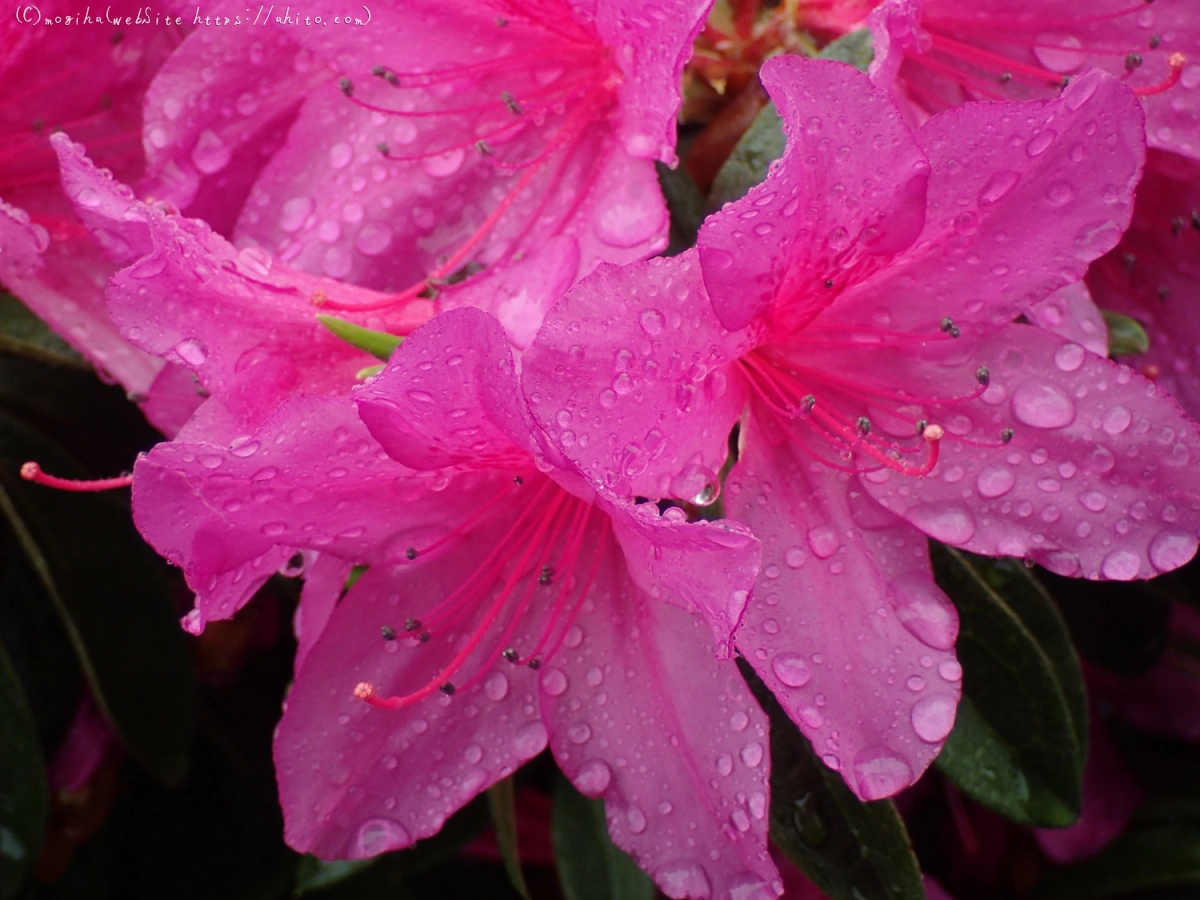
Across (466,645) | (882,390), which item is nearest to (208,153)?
(466,645)

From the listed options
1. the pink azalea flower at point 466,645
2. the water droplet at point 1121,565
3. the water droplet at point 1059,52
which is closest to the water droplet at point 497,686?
the pink azalea flower at point 466,645

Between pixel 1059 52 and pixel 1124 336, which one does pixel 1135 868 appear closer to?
pixel 1124 336

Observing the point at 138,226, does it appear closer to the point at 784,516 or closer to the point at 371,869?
the point at 784,516

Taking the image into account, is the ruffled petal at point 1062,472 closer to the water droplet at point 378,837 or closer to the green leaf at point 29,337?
the water droplet at point 378,837

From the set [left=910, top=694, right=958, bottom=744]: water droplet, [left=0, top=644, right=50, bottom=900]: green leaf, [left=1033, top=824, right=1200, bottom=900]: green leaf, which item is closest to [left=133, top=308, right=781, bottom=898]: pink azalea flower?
[left=910, top=694, right=958, bottom=744]: water droplet

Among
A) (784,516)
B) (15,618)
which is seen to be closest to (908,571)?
(784,516)

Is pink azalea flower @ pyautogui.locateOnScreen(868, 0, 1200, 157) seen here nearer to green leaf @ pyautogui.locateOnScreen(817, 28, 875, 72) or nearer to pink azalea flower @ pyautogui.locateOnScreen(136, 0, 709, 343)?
green leaf @ pyautogui.locateOnScreen(817, 28, 875, 72)

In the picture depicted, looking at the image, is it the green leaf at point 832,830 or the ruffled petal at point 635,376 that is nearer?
the ruffled petal at point 635,376
